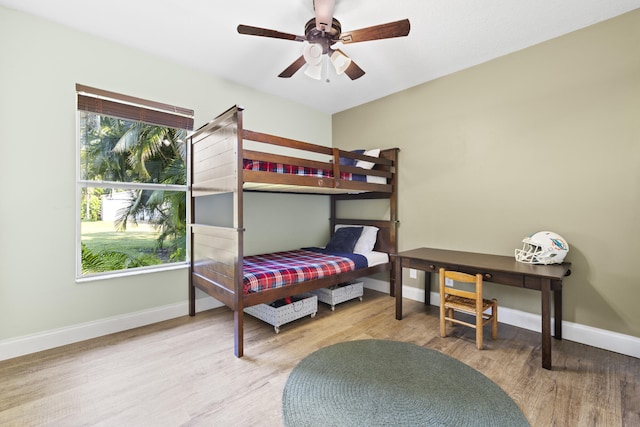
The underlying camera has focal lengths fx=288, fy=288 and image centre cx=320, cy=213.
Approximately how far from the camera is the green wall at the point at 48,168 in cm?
211

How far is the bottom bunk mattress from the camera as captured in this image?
2393mm

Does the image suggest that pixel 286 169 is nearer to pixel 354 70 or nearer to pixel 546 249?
pixel 354 70

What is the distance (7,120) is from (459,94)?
3922mm

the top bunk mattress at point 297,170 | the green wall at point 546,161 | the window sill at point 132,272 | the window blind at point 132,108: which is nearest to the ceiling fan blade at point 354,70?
the top bunk mattress at point 297,170

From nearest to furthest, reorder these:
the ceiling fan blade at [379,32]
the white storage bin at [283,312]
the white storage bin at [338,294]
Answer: the ceiling fan blade at [379,32] → the white storage bin at [283,312] → the white storage bin at [338,294]

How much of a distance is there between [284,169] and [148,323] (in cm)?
193

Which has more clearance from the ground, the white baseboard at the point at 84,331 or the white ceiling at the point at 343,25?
the white ceiling at the point at 343,25

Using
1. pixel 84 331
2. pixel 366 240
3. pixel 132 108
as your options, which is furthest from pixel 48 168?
pixel 366 240

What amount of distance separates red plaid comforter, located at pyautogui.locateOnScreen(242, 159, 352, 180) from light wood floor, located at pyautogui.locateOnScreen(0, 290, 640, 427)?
4.69 ft

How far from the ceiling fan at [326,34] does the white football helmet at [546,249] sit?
6.25 feet

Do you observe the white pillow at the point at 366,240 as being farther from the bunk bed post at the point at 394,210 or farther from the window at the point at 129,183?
the window at the point at 129,183

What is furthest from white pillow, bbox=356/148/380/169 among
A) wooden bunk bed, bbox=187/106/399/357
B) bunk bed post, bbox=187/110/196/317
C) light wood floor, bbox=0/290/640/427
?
bunk bed post, bbox=187/110/196/317

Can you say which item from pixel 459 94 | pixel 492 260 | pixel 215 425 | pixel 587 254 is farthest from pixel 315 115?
pixel 215 425

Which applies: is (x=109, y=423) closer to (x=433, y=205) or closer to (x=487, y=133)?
(x=433, y=205)
